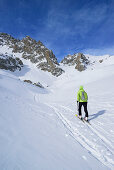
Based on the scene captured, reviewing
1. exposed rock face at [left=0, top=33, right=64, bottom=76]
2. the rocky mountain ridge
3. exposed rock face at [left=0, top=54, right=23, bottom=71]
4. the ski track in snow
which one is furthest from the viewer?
the rocky mountain ridge

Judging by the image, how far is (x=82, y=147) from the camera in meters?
2.98

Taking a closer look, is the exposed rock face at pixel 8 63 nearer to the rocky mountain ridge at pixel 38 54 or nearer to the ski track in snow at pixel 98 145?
the rocky mountain ridge at pixel 38 54

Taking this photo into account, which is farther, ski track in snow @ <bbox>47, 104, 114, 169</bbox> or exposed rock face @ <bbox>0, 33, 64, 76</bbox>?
exposed rock face @ <bbox>0, 33, 64, 76</bbox>

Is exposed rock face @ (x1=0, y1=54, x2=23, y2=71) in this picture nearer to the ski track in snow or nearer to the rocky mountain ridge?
the rocky mountain ridge

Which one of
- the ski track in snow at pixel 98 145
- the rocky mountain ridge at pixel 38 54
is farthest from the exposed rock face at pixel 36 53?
the ski track in snow at pixel 98 145

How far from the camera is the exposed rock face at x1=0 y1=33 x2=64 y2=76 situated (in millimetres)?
52188

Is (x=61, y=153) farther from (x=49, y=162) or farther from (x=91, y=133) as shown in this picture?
(x=91, y=133)

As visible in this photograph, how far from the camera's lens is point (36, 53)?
63.6 metres

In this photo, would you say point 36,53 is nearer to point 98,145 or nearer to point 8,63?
point 8,63

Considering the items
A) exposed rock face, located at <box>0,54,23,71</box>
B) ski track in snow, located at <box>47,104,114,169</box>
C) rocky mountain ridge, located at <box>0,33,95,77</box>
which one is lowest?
→ ski track in snow, located at <box>47,104,114,169</box>

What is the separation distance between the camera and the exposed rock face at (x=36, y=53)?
52.2 metres

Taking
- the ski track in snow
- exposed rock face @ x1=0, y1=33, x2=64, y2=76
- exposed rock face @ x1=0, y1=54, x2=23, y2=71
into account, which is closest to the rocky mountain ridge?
exposed rock face @ x1=0, y1=33, x2=64, y2=76

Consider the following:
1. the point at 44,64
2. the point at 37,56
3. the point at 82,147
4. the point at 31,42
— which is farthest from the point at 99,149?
the point at 31,42

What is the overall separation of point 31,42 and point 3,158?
82.9m
